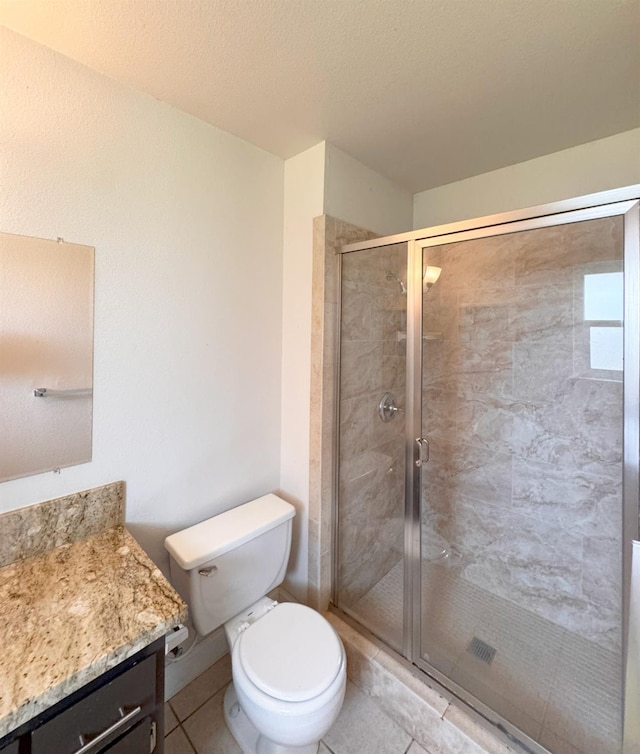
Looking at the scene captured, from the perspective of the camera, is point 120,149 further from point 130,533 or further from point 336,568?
point 336,568

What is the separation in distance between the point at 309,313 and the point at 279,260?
0.32 metres

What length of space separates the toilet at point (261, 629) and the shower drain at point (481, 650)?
76 cm

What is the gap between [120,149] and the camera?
1.22 meters

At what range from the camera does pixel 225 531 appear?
1.38 m

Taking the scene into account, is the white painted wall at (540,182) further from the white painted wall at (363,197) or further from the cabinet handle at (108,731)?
the cabinet handle at (108,731)

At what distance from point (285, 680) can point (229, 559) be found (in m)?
0.42

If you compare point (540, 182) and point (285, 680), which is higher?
point (540, 182)

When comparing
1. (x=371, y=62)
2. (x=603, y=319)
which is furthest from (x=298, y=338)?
(x=603, y=319)

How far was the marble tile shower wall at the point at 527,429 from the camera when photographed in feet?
5.27

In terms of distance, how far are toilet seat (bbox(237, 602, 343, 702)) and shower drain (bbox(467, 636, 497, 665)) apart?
0.77m

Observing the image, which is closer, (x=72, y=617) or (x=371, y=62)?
(x=72, y=617)

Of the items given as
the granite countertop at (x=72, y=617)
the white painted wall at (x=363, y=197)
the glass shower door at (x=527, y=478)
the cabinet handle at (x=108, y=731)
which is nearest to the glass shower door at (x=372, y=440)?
the glass shower door at (x=527, y=478)

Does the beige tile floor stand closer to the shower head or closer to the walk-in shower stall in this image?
the walk-in shower stall

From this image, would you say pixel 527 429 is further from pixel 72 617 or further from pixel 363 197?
pixel 72 617
